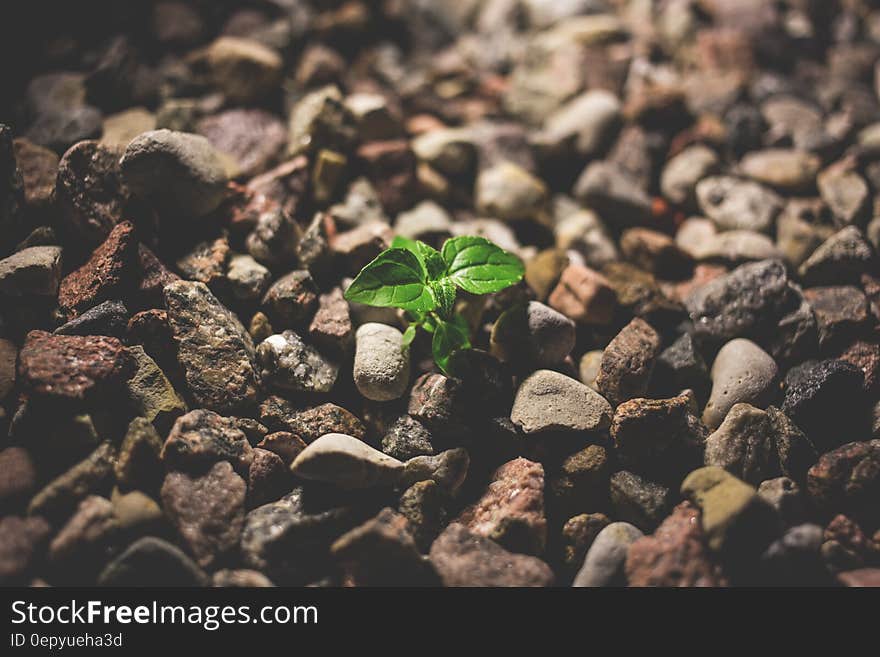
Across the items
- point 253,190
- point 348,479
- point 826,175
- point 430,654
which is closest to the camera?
point 430,654

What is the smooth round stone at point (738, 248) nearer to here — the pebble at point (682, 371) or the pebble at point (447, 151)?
the pebble at point (682, 371)

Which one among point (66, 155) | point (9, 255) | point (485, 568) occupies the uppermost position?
point (66, 155)

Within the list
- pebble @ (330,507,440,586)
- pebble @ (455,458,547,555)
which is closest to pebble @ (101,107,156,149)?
pebble @ (330,507,440,586)

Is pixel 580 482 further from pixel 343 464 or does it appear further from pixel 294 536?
pixel 294 536

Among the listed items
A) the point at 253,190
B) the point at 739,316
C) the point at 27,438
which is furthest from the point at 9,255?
the point at 739,316

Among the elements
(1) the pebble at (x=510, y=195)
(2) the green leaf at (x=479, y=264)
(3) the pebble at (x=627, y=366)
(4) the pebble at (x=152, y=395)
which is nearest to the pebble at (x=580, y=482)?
(3) the pebble at (x=627, y=366)

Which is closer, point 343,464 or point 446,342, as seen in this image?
point 343,464

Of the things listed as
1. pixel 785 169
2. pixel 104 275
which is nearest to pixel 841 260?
pixel 785 169

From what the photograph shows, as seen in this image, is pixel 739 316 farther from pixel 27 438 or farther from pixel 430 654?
pixel 27 438
